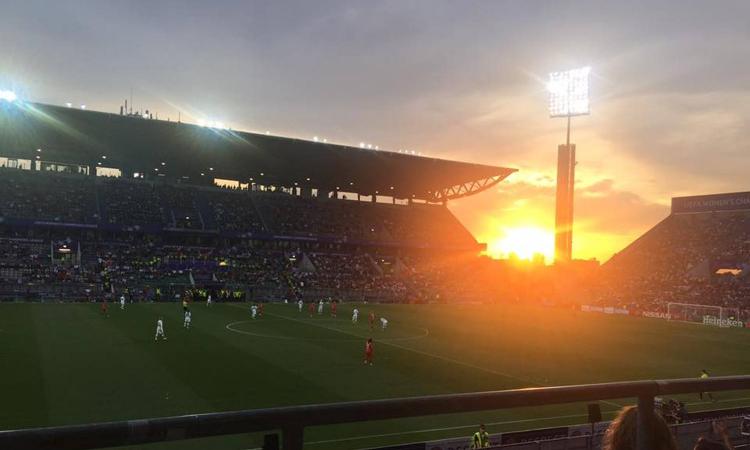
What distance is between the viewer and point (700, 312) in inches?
2477

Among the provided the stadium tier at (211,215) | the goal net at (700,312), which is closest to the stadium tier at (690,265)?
the goal net at (700,312)

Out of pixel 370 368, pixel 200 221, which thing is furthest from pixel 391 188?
pixel 370 368

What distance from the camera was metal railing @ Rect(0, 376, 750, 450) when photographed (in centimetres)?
221

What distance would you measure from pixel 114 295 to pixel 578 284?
61771 mm

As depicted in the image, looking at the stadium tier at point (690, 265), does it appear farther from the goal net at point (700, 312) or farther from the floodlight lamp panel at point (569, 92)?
the floodlight lamp panel at point (569, 92)

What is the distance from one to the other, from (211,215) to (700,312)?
61.8 m

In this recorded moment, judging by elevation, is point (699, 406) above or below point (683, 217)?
below

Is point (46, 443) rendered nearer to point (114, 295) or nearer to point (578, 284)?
point (114, 295)

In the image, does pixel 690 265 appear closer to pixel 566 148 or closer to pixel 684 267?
pixel 684 267

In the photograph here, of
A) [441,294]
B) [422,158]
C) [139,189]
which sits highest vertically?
[422,158]

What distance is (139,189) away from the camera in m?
83.6

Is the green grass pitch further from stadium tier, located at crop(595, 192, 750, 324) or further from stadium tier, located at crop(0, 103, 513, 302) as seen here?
stadium tier, located at crop(0, 103, 513, 302)

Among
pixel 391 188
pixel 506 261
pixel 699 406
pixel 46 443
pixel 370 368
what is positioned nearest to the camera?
pixel 46 443

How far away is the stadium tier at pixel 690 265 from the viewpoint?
67.2 metres
